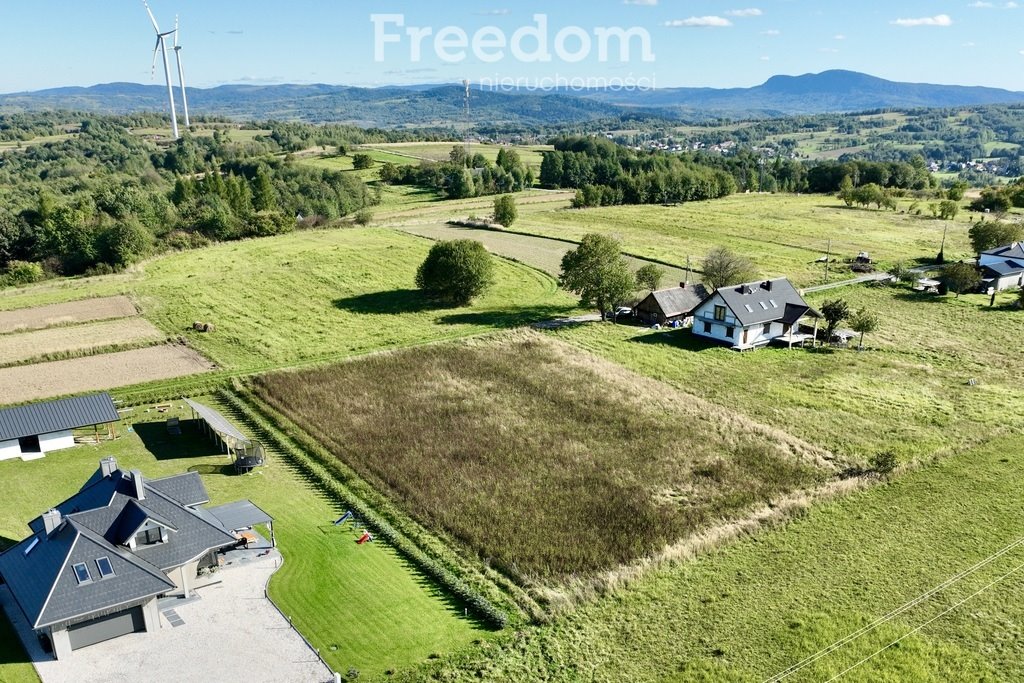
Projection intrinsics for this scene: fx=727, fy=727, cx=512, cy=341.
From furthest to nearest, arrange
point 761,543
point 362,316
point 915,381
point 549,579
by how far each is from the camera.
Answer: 1. point 362,316
2. point 915,381
3. point 761,543
4. point 549,579

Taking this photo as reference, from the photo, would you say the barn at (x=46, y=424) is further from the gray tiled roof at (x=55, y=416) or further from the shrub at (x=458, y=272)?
the shrub at (x=458, y=272)

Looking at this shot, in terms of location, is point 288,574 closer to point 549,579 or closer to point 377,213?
point 549,579

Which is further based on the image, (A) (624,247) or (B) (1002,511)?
(A) (624,247)

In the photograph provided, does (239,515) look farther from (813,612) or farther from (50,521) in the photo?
→ (813,612)

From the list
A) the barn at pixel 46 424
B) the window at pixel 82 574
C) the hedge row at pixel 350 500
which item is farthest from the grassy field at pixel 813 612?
the barn at pixel 46 424

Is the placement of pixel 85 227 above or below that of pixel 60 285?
above

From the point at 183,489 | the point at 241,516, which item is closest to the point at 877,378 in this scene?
the point at 241,516

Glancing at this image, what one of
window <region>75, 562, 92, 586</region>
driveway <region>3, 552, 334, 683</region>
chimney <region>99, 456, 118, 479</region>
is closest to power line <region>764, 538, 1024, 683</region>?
driveway <region>3, 552, 334, 683</region>

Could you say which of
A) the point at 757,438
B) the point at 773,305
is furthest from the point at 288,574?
the point at 773,305
